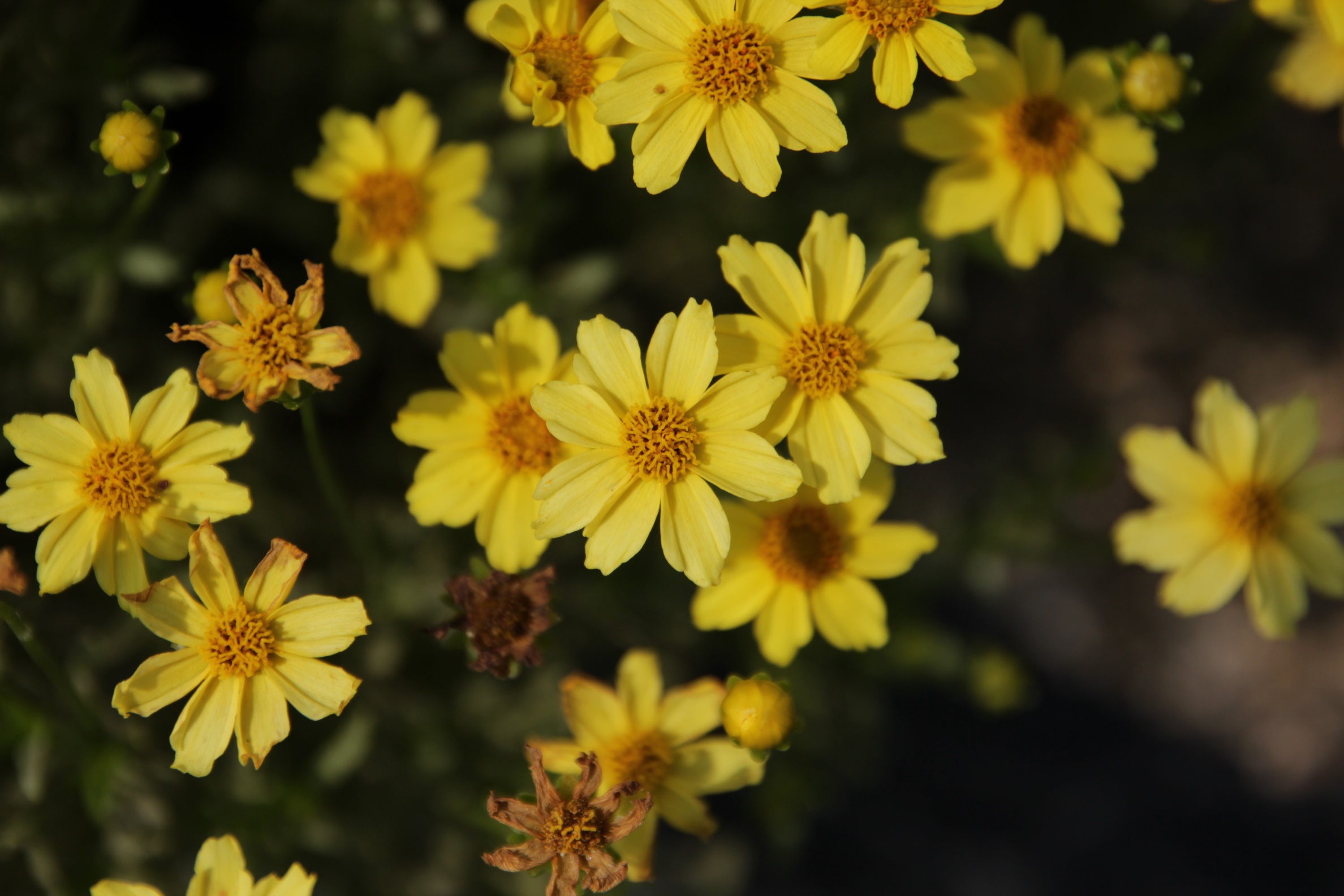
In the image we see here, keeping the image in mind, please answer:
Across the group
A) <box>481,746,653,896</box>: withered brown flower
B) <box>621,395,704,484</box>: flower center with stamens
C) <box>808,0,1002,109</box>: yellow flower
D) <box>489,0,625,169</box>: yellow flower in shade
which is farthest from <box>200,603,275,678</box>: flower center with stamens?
<box>808,0,1002,109</box>: yellow flower

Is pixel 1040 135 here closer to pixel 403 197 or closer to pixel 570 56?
Result: pixel 570 56

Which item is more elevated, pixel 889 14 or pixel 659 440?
pixel 889 14

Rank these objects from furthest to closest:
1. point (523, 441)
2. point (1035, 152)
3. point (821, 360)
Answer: point (1035, 152), point (523, 441), point (821, 360)

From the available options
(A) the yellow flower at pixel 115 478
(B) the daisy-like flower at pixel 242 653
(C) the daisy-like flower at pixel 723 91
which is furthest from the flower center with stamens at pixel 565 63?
(B) the daisy-like flower at pixel 242 653

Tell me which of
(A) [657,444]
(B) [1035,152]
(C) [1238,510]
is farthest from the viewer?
(C) [1238,510]

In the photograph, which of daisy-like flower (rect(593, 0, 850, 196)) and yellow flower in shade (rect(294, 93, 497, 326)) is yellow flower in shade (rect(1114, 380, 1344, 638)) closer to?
daisy-like flower (rect(593, 0, 850, 196))

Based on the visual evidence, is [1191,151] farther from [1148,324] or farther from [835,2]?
[835,2]

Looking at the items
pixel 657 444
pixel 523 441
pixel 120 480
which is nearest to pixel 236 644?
pixel 120 480
